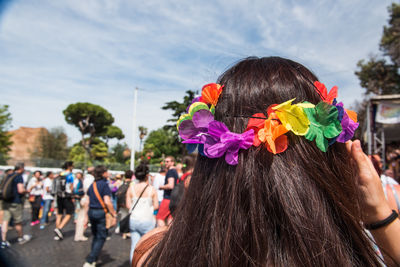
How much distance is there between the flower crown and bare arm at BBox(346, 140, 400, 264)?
10.0 inches

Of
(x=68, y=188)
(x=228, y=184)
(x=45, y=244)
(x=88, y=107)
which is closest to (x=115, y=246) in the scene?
(x=45, y=244)

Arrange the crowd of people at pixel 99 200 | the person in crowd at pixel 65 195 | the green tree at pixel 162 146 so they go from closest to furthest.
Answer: the crowd of people at pixel 99 200 < the person in crowd at pixel 65 195 < the green tree at pixel 162 146

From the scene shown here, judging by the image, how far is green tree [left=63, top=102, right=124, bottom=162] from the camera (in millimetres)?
50906

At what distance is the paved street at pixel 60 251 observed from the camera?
5.04 metres

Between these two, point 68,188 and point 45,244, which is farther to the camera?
point 68,188

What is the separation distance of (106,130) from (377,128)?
2094 inches

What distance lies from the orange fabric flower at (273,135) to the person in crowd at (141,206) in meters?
3.18

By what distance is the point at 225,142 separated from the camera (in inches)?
32.5

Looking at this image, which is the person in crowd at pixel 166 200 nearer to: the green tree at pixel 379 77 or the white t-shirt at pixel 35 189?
the white t-shirt at pixel 35 189

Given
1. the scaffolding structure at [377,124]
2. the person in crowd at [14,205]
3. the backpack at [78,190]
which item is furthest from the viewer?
the scaffolding structure at [377,124]

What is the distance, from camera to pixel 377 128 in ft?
30.8

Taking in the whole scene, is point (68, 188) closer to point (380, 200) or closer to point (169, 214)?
point (169, 214)

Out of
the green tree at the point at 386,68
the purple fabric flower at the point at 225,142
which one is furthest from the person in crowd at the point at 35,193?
the green tree at the point at 386,68

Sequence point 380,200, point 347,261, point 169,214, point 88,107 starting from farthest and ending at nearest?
point 88,107 → point 169,214 → point 380,200 → point 347,261
